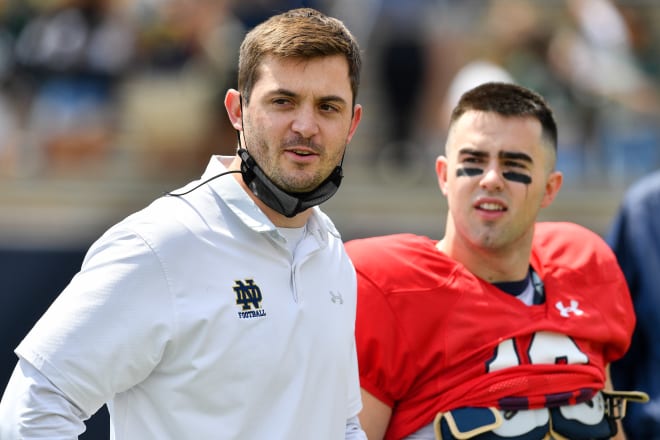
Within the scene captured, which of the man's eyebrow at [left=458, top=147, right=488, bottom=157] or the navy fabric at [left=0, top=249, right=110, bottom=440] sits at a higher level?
the man's eyebrow at [left=458, top=147, right=488, bottom=157]

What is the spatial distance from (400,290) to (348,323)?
46 cm

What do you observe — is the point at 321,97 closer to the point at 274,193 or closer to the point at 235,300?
the point at 274,193

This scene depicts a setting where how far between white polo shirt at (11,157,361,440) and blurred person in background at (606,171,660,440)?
Result: 5.41ft

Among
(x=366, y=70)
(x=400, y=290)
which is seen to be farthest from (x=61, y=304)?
(x=366, y=70)

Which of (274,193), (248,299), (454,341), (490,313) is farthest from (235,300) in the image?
(490,313)

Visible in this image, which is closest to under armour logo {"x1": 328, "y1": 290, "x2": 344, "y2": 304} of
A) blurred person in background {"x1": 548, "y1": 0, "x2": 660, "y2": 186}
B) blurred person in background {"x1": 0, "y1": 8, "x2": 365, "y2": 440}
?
blurred person in background {"x1": 0, "y1": 8, "x2": 365, "y2": 440}

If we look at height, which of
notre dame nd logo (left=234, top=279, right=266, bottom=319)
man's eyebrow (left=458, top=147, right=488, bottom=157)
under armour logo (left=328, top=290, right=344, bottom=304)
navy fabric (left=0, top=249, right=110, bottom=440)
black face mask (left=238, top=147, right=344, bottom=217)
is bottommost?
navy fabric (left=0, top=249, right=110, bottom=440)

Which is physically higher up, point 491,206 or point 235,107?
point 235,107

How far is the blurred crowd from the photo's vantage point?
845 cm

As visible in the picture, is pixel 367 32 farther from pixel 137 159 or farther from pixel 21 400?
pixel 21 400

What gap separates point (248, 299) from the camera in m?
2.65

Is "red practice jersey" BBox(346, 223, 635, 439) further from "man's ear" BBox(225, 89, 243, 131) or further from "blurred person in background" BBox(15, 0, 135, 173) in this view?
"blurred person in background" BBox(15, 0, 135, 173)

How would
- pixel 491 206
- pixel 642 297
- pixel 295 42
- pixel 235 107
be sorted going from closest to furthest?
pixel 295 42
pixel 235 107
pixel 491 206
pixel 642 297

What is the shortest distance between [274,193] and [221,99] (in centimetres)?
559
